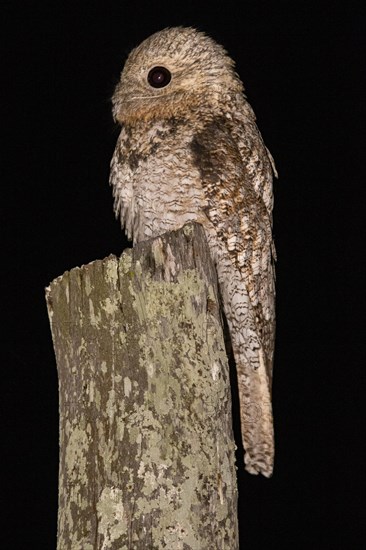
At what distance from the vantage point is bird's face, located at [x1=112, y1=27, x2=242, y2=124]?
9.57 ft

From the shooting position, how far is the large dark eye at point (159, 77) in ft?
9.87

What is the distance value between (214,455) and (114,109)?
5.74 ft

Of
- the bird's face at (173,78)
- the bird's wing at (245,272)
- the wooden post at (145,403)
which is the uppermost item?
the bird's face at (173,78)

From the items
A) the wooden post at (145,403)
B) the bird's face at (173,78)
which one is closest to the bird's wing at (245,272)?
the bird's face at (173,78)

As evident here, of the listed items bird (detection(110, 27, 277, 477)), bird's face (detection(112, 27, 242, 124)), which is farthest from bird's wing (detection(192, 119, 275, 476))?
bird's face (detection(112, 27, 242, 124))

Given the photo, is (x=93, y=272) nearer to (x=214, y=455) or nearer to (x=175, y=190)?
(x=214, y=455)

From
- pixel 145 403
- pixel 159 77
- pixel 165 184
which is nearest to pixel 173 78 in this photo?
pixel 159 77

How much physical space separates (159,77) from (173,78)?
60 millimetres

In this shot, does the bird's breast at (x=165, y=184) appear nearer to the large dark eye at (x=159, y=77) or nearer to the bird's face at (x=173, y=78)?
the bird's face at (x=173, y=78)

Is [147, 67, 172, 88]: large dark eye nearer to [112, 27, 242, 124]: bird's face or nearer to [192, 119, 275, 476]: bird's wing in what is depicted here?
[112, 27, 242, 124]: bird's face

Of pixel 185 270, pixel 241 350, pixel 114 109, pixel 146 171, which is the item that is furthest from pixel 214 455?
pixel 114 109

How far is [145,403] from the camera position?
73.5 inches

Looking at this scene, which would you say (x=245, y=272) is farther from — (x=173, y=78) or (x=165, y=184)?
(x=173, y=78)

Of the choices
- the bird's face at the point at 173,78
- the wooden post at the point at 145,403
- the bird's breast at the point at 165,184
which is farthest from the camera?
the bird's face at the point at 173,78
